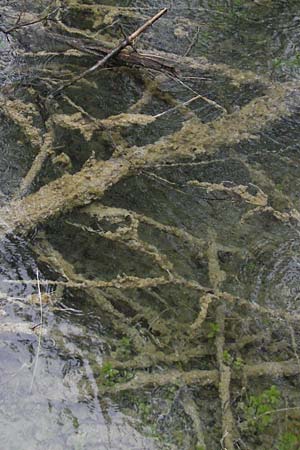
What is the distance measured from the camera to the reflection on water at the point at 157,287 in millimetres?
2014

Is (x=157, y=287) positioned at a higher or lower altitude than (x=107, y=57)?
lower

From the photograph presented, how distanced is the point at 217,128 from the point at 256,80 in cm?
61

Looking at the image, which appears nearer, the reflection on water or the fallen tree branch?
the reflection on water

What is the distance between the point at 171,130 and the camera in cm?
322

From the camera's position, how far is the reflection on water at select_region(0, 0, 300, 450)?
6.61ft

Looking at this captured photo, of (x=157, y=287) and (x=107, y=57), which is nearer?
(x=157, y=287)

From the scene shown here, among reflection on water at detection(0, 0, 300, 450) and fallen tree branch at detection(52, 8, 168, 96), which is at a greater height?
fallen tree branch at detection(52, 8, 168, 96)

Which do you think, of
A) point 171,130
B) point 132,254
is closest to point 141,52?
point 171,130

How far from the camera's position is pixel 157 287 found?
243cm

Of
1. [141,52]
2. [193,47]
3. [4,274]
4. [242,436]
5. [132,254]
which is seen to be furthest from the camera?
[193,47]

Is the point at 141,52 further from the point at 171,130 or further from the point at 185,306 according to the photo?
the point at 185,306

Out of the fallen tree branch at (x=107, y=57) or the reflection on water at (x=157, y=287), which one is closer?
the reflection on water at (x=157, y=287)

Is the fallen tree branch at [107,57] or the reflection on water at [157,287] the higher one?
the fallen tree branch at [107,57]

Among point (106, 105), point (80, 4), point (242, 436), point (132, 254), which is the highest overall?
point (80, 4)
